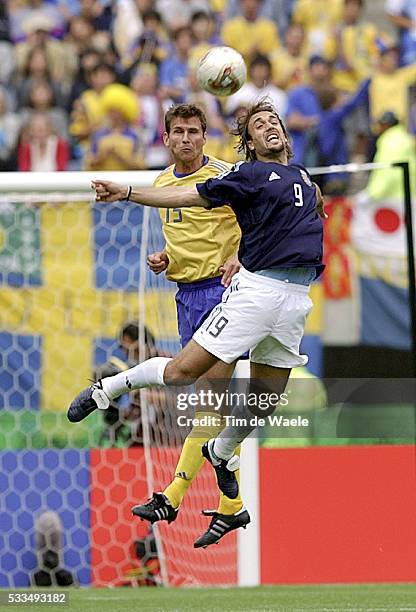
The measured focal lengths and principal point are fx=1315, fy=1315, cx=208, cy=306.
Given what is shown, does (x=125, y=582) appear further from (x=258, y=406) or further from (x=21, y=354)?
(x=258, y=406)

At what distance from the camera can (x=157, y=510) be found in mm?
7723

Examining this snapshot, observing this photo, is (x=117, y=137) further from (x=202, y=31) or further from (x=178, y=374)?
(x=178, y=374)

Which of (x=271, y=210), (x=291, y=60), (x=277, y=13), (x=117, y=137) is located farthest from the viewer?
(x=277, y=13)

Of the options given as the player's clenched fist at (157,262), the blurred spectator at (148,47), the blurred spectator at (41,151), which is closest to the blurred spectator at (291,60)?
the blurred spectator at (148,47)

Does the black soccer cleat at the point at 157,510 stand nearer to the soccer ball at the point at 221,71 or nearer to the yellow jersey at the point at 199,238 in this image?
the yellow jersey at the point at 199,238

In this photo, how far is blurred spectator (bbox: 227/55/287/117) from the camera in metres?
16.0

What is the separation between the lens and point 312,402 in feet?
34.1

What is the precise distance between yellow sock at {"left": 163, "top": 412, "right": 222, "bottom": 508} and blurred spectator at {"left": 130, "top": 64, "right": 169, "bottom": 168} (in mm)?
7442

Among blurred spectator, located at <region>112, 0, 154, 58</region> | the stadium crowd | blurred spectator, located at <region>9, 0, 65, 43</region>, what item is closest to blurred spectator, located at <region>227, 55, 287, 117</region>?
the stadium crowd

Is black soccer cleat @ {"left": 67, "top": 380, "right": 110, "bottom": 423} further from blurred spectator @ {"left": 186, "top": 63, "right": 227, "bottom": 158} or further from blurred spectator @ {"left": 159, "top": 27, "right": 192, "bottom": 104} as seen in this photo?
blurred spectator @ {"left": 159, "top": 27, "right": 192, "bottom": 104}

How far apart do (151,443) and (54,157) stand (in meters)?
6.14

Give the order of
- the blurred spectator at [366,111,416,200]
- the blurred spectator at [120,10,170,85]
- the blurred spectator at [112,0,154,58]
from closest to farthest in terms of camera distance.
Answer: the blurred spectator at [366,111,416,200] < the blurred spectator at [120,10,170,85] < the blurred spectator at [112,0,154,58]

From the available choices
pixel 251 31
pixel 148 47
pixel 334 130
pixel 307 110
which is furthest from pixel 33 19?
pixel 334 130

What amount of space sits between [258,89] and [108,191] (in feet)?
30.2
